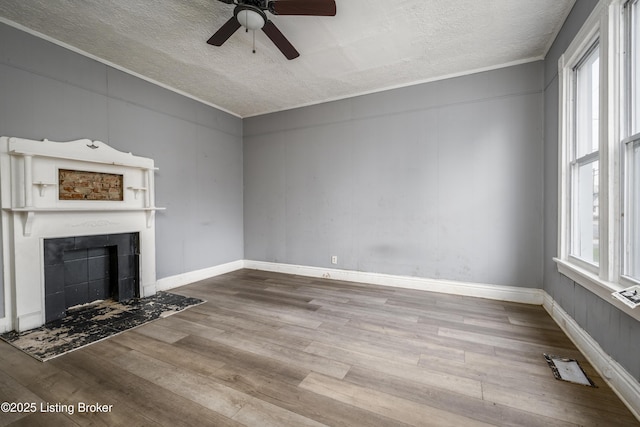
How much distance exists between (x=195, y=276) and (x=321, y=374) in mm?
3105

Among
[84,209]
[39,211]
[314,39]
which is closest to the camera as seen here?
[39,211]

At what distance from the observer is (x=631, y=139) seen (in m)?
1.60

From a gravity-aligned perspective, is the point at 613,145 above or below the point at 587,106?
below

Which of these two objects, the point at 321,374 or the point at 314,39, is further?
the point at 314,39

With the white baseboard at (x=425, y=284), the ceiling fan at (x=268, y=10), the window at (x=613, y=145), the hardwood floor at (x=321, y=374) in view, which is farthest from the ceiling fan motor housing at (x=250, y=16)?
the white baseboard at (x=425, y=284)

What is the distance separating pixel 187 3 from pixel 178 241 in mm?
3039

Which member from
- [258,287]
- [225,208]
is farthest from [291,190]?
[258,287]

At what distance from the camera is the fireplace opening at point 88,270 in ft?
8.79

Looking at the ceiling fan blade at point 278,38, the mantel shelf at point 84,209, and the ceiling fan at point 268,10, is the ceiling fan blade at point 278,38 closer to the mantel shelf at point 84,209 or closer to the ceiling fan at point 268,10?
the ceiling fan at point 268,10

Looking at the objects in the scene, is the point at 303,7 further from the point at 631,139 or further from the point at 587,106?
the point at 587,106

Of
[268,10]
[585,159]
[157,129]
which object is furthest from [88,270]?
[585,159]

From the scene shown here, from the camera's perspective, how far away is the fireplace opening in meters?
2.68

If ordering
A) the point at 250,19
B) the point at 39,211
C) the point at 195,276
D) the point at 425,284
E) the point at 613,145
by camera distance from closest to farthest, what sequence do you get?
the point at 613,145 < the point at 250,19 < the point at 39,211 < the point at 425,284 < the point at 195,276

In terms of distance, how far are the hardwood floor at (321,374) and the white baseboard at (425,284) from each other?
272 millimetres
